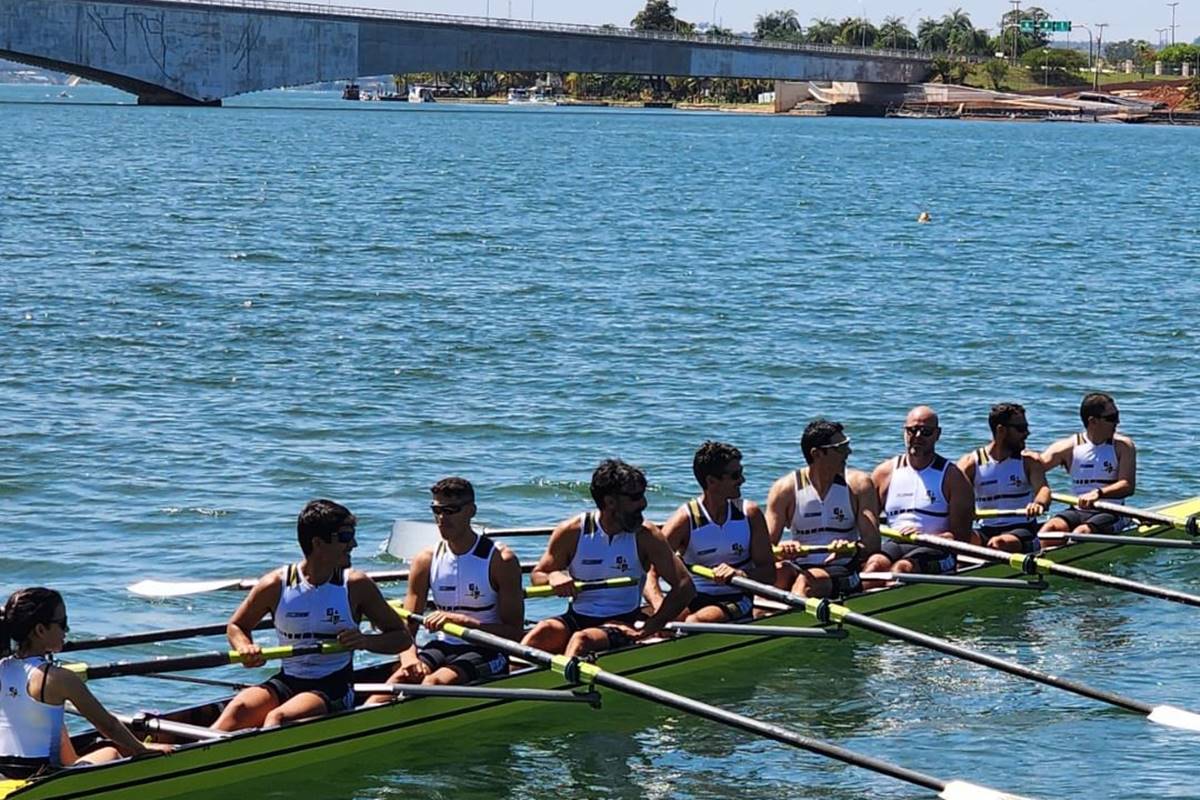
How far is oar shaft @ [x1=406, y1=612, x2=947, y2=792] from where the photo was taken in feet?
37.3

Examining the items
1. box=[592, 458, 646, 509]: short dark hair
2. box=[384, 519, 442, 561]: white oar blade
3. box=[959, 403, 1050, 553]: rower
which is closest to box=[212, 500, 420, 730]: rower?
box=[592, 458, 646, 509]: short dark hair

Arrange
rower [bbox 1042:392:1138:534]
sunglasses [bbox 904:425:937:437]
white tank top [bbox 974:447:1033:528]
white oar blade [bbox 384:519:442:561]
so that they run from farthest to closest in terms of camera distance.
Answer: rower [bbox 1042:392:1138:534], white tank top [bbox 974:447:1033:528], sunglasses [bbox 904:425:937:437], white oar blade [bbox 384:519:442:561]

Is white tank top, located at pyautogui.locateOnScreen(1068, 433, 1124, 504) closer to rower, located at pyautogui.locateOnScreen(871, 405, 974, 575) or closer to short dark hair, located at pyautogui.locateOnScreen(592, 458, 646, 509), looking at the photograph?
rower, located at pyautogui.locateOnScreen(871, 405, 974, 575)

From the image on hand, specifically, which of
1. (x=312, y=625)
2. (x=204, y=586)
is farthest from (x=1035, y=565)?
(x=204, y=586)

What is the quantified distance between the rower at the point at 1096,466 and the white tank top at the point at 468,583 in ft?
23.7

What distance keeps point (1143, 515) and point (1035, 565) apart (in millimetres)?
2263

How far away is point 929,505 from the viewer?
16.4m

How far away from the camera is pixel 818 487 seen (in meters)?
15.4

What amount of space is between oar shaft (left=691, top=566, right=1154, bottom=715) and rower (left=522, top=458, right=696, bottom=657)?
640 millimetres

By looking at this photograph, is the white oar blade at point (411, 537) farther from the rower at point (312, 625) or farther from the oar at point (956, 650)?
the rower at point (312, 625)

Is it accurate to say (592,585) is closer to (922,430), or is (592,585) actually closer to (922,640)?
(922,640)

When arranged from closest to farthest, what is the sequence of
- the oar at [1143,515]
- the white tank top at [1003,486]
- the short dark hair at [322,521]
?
the short dark hair at [322,521] → the white tank top at [1003,486] → the oar at [1143,515]

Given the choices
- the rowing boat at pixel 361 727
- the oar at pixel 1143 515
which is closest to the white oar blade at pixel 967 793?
the rowing boat at pixel 361 727

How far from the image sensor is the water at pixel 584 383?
1404cm
